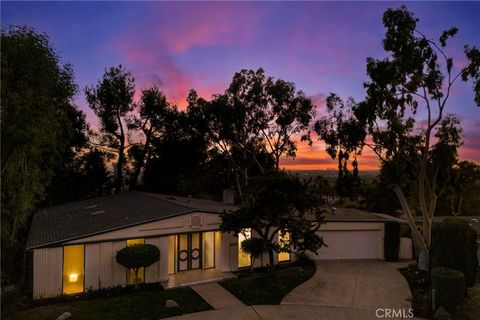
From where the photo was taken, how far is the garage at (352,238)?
68.5 ft

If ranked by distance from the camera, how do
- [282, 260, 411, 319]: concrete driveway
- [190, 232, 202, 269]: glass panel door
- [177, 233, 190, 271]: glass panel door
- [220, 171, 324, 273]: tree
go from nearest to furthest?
[282, 260, 411, 319]: concrete driveway, [220, 171, 324, 273]: tree, [177, 233, 190, 271]: glass panel door, [190, 232, 202, 269]: glass panel door

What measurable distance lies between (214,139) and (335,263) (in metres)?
16.0

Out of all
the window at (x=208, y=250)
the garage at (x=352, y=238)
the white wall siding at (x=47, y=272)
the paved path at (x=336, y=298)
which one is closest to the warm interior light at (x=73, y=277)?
the white wall siding at (x=47, y=272)

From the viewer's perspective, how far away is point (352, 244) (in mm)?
21125

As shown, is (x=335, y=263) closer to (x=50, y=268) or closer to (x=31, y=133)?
(x=50, y=268)

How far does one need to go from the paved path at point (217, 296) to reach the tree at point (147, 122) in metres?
24.2

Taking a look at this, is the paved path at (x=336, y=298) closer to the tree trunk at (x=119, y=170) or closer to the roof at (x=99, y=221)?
the roof at (x=99, y=221)

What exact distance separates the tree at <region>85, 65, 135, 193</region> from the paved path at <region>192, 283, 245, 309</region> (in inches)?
1001

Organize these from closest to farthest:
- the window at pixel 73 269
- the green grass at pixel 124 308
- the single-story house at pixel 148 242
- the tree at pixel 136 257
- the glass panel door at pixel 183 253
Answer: the green grass at pixel 124 308 → the single-story house at pixel 148 242 → the window at pixel 73 269 → the tree at pixel 136 257 → the glass panel door at pixel 183 253

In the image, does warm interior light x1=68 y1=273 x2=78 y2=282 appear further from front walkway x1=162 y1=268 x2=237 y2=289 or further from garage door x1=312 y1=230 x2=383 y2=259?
garage door x1=312 y1=230 x2=383 y2=259

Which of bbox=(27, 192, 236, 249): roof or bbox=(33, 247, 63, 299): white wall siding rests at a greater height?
bbox=(27, 192, 236, 249): roof

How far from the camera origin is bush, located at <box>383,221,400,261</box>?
2034cm

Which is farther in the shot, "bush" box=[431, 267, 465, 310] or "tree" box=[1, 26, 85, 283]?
"bush" box=[431, 267, 465, 310]

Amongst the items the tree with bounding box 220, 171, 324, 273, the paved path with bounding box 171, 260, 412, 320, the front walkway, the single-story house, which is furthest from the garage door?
the front walkway
